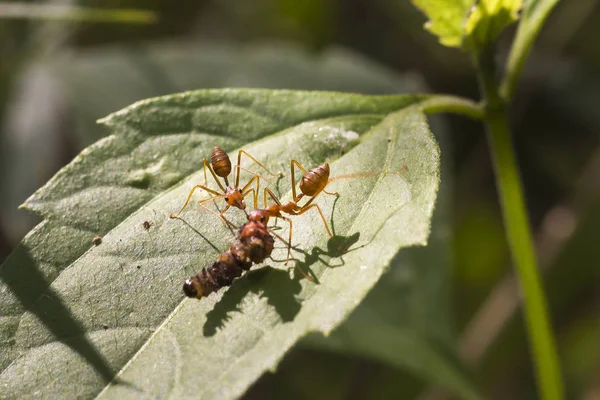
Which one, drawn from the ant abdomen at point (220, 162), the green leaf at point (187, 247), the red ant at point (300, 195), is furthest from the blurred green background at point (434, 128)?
the ant abdomen at point (220, 162)

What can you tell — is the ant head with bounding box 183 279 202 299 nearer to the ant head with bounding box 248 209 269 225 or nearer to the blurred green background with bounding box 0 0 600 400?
the ant head with bounding box 248 209 269 225

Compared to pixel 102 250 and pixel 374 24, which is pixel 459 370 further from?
pixel 374 24

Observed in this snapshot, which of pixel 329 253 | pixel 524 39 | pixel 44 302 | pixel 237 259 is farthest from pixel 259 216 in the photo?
pixel 524 39

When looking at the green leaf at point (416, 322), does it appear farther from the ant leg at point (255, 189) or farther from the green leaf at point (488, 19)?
the green leaf at point (488, 19)

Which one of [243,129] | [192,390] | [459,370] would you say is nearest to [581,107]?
→ [459,370]

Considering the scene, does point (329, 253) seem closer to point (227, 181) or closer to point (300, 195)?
point (300, 195)

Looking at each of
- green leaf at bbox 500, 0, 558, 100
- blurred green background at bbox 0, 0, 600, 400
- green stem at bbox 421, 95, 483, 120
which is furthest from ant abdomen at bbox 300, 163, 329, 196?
blurred green background at bbox 0, 0, 600, 400

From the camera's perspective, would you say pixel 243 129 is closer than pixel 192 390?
No
